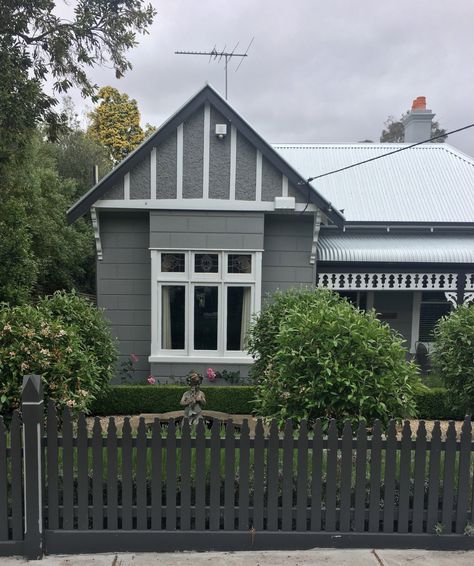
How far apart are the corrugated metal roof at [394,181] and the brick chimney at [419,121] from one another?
0.98 metres

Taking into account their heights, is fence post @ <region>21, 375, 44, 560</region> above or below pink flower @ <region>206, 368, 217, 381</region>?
above

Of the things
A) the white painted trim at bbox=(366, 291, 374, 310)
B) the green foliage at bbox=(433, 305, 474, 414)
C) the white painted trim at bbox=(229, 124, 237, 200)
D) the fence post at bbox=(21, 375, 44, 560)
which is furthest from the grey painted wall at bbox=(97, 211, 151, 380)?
the fence post at bbox=(21, 375, 44, 560)

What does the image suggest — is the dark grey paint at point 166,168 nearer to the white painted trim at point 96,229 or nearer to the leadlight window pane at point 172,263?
the leadlight window pane at point 172,263

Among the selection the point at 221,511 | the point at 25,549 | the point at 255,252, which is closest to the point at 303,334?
the point at 221,511

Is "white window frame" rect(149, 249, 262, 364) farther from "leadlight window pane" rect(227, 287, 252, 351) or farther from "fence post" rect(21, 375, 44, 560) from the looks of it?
"fence post" rect(21, 375, 44, 560)

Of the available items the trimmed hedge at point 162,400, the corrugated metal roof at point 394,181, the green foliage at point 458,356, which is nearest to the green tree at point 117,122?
the corrugated metal roof at point 394,181

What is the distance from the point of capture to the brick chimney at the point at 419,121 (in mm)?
15805

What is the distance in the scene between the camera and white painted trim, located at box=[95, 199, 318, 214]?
31.6 ft

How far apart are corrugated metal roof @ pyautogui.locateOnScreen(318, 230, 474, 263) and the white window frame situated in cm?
201

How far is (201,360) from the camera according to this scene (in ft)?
32.5

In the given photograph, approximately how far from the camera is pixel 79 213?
31.5ft

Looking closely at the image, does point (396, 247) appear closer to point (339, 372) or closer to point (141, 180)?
point (141, 180)

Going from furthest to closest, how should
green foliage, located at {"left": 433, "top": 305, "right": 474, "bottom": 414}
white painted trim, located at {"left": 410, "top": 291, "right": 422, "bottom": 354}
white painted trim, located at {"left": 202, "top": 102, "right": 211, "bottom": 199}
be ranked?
white painted trim, located at {"left": 410, "top": 291, "right": 422, "bottom": 354}
white painted trim, located at {"left": 202, "top": 102, "right": 211, "bottom": 199}
green foliage, located at {"left": 433, "top": 305, "right": 474, "bottom": 414}

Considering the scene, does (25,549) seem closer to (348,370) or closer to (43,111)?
(348,370)
